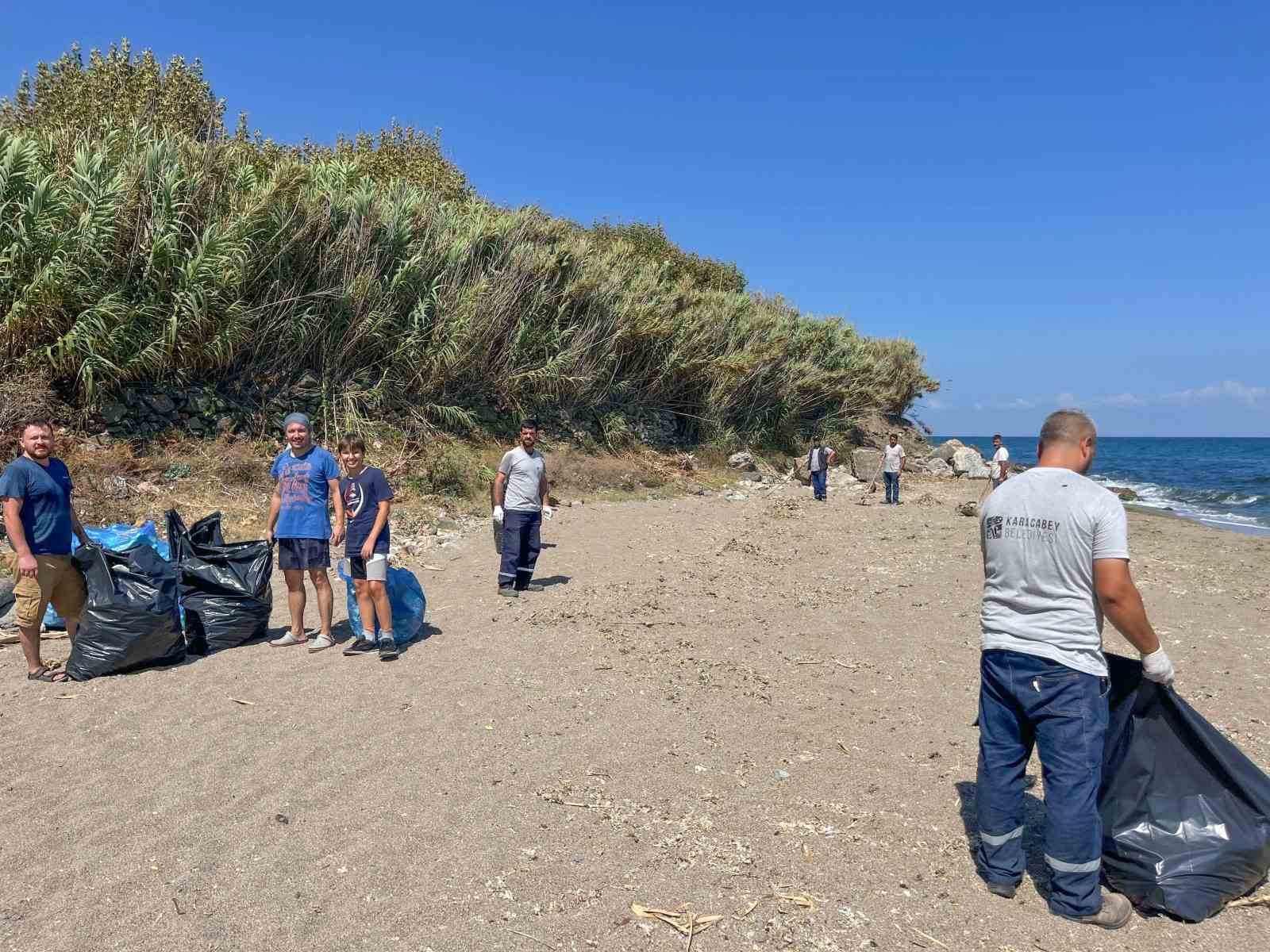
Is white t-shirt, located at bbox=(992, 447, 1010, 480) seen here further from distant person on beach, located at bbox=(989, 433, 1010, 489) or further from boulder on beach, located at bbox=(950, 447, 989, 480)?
boulder on beach, located at bbox=(950, 447, 989, 480)

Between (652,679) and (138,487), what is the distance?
7896 millimetres

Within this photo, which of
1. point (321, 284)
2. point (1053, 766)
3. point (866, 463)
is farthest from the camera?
point (866, 463)

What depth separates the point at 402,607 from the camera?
249 inches

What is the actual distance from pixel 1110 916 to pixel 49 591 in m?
6.00

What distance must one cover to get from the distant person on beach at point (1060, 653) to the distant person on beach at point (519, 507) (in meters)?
5.33

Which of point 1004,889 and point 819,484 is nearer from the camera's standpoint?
point 1004,889

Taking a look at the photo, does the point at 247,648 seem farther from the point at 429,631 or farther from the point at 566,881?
the point at 566,881

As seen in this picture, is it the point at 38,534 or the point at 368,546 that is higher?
the point at 38,534

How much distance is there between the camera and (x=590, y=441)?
58.1ft

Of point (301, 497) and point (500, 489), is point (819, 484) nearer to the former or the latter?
point (500, 489)

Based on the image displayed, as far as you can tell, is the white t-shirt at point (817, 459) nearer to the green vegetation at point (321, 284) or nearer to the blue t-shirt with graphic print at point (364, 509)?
the green vegetation at point (321, 284)

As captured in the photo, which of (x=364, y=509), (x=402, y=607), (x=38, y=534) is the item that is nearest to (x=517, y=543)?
(x=402, y=607)

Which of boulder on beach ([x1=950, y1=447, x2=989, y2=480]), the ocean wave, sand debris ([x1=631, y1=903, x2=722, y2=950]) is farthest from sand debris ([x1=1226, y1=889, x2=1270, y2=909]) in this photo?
boulder on beach ([x1=950, y1=447, x2=989, y2=480])

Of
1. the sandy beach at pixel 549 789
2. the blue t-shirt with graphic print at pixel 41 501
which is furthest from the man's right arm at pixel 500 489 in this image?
the blue t-shirt with graphic print at pixel 41 501
